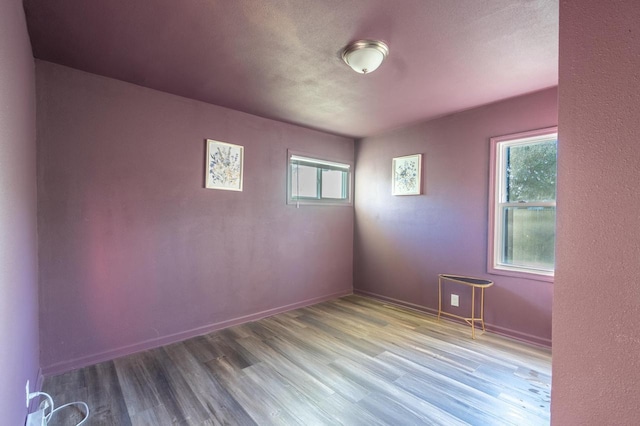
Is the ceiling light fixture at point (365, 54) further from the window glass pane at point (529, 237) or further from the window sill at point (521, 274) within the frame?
the window sill at point (521, 274)

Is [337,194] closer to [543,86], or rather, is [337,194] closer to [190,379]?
[543,86]

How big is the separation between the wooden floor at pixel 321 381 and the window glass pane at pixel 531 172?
1.47m

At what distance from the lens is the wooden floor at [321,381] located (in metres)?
1.82

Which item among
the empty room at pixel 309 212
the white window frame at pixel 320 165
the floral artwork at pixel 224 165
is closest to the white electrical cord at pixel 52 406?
the empty room at pixel 309 212

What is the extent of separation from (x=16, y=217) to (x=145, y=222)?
1.23 m

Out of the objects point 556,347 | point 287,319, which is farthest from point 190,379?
point 556,347

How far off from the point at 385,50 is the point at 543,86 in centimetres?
168

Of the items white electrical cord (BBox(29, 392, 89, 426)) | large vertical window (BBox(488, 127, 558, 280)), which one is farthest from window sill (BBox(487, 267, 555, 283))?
white electrical cord (BBox(29, 392, 89, 426))

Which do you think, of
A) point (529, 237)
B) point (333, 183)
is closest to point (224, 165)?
point (333, 183)

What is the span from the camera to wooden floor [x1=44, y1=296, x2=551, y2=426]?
1.82 meters

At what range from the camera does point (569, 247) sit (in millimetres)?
782

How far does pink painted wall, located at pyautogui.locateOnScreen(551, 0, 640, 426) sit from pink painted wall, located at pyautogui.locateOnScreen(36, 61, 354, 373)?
2.91 metres

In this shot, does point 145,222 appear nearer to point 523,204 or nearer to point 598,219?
point 598,219

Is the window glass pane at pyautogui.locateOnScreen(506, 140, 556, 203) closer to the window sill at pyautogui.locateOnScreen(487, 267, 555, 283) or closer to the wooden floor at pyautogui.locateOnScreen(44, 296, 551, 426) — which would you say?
the window sill at pyautogui.locateOnScreen(487, 267, 555, 283)
